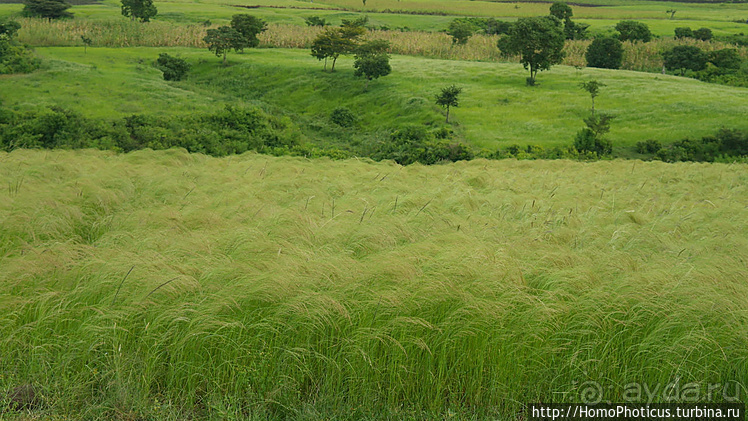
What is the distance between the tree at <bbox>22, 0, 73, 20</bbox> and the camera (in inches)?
3054

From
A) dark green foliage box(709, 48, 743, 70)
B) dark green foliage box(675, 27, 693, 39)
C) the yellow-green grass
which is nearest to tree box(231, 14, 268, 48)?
dark green foliage box(709, 48, 743, 70)

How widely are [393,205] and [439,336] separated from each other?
4.47 metres

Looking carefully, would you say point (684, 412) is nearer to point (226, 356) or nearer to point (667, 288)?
point (667, 288)

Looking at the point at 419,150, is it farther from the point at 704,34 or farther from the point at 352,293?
the point at 704,34

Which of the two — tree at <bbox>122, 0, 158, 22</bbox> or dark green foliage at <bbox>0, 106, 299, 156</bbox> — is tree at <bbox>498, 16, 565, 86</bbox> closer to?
dark green foliage at <bbox>0, 106, 299, 156</bbox>

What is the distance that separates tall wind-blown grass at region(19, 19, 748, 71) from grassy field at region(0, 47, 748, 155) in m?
9.54

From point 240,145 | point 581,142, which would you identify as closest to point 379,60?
point 581,142

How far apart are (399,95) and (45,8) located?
223 feet

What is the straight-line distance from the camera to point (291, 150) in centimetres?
2511

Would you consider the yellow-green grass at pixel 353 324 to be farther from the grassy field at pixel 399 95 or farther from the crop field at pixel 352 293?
the grassy field at pixel 399 95

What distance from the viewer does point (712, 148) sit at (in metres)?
31.9

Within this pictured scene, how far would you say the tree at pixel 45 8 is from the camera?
7756cm

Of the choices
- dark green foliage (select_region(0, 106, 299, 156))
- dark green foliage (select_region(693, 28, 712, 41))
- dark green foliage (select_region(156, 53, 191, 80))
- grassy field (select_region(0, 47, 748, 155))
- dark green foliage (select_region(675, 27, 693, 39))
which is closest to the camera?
dark green foliage (select_region(0, 106, 299, 156))

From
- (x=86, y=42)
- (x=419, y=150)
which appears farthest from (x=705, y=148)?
(x=86, y=42)
